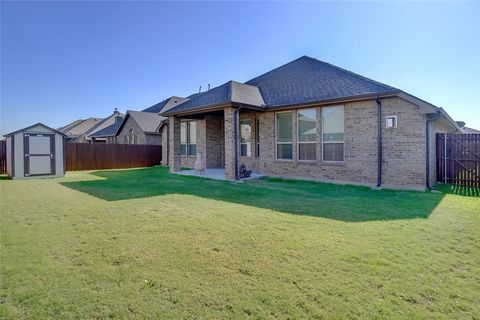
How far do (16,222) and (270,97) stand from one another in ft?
37.4

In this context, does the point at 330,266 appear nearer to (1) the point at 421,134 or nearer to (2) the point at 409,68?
(1) the point at 421,134

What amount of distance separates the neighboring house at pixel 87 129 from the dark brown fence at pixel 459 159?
112 feet

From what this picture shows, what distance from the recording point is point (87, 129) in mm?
44812

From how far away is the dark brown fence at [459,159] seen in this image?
10.1 metres

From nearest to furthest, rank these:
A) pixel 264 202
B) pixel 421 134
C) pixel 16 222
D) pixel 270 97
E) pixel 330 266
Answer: pixel 330 266
pixel 16 222
pixel 264 202
pixel 421 134
pixel 270 97

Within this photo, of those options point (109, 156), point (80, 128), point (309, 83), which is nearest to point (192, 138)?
point (109, 156)

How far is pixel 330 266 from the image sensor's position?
3434 millimetres

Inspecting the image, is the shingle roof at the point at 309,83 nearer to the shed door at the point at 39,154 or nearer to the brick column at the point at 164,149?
the brick column at the point at 164,149

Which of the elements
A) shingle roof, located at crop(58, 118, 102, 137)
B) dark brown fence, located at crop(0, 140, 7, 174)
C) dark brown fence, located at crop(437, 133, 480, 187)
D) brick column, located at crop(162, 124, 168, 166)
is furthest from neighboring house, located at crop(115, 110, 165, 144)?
shingle roof, located at crop(58, 118, 102, 137)

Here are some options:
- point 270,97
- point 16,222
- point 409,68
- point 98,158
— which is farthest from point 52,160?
point 409,68

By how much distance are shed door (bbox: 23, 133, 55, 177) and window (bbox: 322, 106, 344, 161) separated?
13981mm

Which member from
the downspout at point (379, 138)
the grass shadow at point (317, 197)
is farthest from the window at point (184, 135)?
the downspout at point (379, 138)

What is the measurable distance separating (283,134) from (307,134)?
132 centimetres

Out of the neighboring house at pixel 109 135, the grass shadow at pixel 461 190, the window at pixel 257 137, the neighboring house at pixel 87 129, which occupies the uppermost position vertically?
the neighboring house at pixel 87 129
